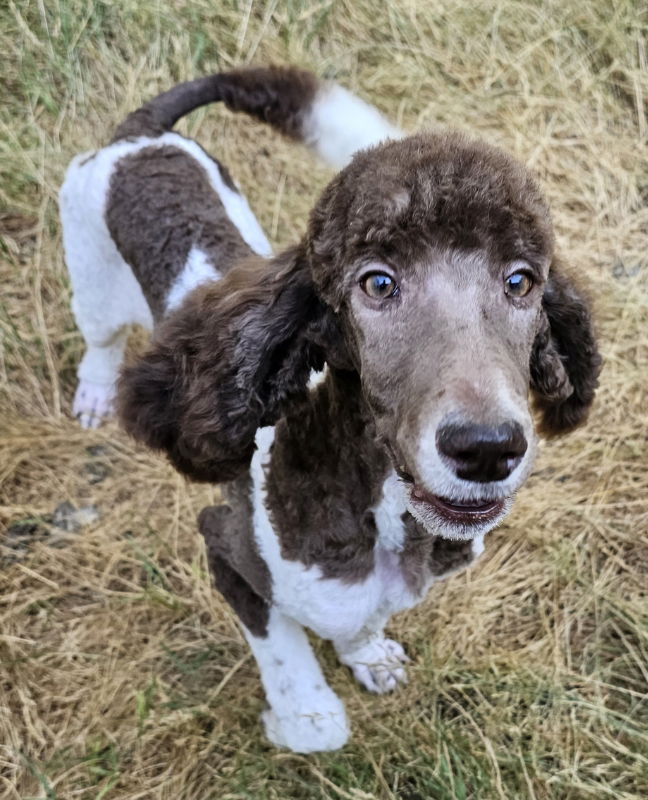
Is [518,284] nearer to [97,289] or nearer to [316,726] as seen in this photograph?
[316,726]

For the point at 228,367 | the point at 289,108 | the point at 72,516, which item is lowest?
the point at 72,516

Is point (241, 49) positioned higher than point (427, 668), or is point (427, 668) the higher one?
point (241, 49)

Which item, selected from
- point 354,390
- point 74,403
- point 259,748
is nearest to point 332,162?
point 354,390

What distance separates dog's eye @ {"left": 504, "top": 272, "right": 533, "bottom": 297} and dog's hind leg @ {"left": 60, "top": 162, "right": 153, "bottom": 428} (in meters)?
1.46

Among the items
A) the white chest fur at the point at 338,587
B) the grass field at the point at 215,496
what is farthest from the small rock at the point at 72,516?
the white chest fur at the point at 338,587

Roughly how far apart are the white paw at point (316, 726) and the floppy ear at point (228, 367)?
68 cm

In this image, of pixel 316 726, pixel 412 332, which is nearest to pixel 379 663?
pixel 316 726

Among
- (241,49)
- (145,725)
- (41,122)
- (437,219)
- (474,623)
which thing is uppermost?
(437,219)

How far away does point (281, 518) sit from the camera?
5.99ft

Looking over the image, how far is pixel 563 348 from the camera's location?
1.80 m

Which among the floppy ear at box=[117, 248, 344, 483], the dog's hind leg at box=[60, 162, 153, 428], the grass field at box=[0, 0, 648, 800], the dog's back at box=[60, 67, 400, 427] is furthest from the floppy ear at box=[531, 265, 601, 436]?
the dog's hind leg at box=[60, 162, 153, 428]

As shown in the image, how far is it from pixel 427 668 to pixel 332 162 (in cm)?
151

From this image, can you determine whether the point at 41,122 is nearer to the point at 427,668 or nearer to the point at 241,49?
the point at 241,49

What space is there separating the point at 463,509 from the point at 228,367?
1.80ft
